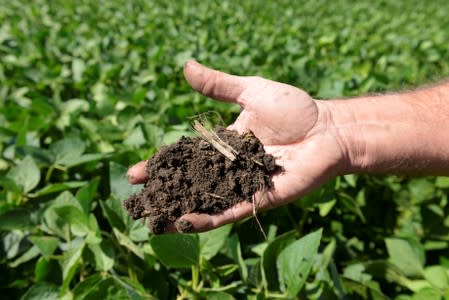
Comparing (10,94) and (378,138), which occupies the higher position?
(378,138)

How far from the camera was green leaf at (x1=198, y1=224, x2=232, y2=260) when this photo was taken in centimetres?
142

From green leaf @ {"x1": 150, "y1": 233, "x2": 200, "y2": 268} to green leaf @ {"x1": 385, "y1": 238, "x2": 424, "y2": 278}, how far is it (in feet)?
2.60

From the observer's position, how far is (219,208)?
1338mm

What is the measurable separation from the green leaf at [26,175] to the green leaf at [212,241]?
2.34 ft

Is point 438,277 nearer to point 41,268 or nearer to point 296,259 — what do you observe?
point 296,259

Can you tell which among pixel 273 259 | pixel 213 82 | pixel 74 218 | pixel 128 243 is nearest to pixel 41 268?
pixel 74 218

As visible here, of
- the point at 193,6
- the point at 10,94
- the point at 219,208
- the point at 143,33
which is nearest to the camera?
the point at 219,208

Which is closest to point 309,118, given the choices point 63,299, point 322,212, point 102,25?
point 322,212

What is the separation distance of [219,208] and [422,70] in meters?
2.97

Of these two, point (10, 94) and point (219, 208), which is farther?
point (10, 94)

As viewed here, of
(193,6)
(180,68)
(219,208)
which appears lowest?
(193,6)

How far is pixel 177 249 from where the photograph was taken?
1283mm

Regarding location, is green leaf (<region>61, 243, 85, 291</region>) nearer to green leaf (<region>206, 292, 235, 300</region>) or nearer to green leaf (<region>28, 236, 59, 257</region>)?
green leaf (<region>28, 236, 59, 257</region>)

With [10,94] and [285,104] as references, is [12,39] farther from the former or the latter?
[285,104]
